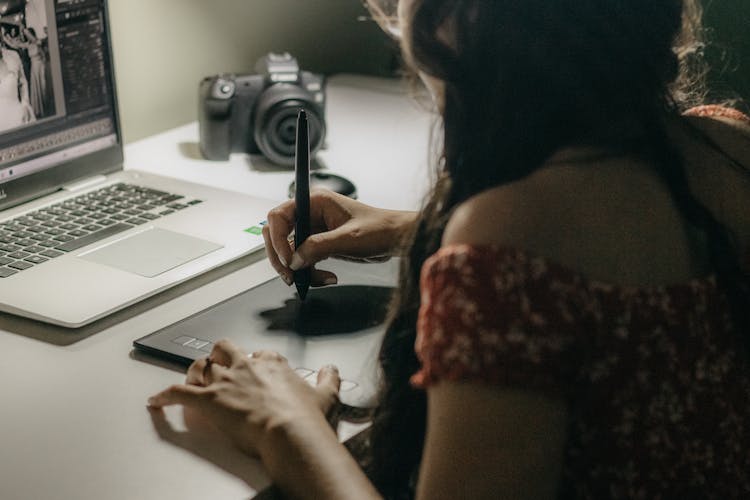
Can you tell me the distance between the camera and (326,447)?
0.79 meters

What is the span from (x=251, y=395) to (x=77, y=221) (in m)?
0.47

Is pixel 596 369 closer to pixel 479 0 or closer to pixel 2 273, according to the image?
pixel 479 0

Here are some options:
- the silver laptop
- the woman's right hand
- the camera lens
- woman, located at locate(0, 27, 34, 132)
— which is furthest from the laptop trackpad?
the camera lens

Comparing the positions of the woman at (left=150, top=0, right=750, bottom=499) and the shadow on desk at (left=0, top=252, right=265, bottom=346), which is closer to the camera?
the woman at (left=150, top=0, right=750, bottom=499)

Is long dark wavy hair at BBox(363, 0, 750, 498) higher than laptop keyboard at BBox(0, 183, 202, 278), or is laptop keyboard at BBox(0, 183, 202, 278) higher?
long dark wavy hair at BBox(363, 0, 750, 498)

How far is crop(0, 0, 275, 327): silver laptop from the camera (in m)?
1.07

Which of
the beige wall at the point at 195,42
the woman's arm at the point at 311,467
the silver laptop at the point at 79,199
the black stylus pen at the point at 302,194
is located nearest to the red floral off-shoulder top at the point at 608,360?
the woman's arm at the point at 311,467

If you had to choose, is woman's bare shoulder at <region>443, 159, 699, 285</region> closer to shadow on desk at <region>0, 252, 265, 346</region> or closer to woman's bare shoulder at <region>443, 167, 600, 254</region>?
woman's bare shoulder at <region>443, 167, 600, 254</region>

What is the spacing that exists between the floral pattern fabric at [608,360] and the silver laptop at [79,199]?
48cm

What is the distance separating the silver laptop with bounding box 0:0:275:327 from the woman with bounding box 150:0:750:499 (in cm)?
26

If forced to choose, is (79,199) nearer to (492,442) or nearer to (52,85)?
(52,85)

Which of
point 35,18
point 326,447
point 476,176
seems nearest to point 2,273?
point 35,18

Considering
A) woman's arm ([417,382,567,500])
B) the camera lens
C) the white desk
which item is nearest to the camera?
woman's arm ([417,382,567,500])

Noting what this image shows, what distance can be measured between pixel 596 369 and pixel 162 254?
60 cm
